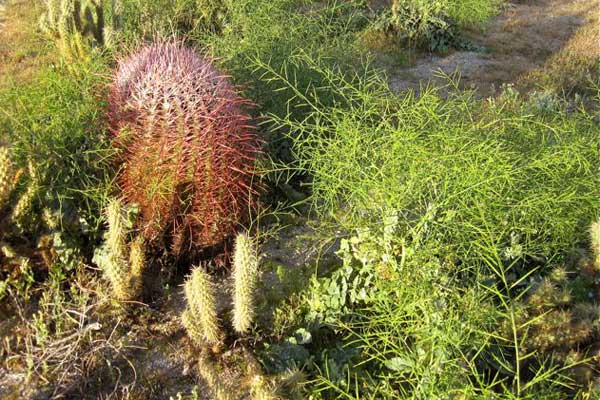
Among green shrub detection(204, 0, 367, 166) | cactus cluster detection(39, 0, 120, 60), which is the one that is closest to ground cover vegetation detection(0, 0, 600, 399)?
green shrub detection(204, 0, 367, 166)

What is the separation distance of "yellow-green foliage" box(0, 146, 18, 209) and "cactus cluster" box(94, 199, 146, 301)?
48 cm

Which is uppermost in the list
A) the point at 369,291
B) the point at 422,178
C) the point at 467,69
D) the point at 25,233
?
the point at 422,178

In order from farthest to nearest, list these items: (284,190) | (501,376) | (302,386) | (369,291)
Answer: (284,190) → (369,291) → (501,376) → (302,386)

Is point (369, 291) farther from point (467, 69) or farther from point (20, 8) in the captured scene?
point (20, 8)

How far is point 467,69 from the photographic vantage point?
6.96 metres

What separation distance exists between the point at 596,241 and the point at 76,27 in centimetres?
383

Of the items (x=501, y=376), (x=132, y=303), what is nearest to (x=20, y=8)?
(x=132, y=303)

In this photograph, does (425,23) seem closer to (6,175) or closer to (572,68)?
(572,68)

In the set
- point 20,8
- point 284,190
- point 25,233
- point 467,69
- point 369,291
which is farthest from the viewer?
point 20,8

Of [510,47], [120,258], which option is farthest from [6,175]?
[510,47]

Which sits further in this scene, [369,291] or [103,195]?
[103,195]

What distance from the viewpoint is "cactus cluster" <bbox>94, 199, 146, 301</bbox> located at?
2.46 metres

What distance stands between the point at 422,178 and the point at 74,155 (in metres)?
1.82

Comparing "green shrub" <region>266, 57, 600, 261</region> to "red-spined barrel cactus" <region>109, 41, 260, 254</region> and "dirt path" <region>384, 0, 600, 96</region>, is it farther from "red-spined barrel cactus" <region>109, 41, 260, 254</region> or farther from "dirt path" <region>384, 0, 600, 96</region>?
"dirt path" <region>384, 0, 600, 96</region>
